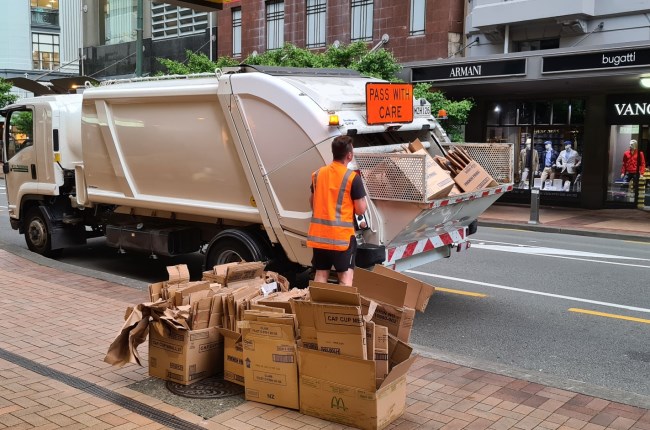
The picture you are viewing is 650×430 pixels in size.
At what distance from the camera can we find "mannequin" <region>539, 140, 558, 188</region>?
21.0 m

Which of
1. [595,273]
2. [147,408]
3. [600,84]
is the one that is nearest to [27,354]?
[147,408]

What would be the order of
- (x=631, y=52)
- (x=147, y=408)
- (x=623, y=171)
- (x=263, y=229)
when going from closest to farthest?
(x=147, y=408) < (x=263, y=229) < (x=631, y=52) < (x=623, y=171)

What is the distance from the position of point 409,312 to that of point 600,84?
15386 millimetres

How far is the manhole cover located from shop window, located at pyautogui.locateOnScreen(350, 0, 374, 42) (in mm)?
19203

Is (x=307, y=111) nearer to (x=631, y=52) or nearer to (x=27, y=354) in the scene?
(x=27, y=354)

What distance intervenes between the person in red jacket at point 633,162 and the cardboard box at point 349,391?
1715cm

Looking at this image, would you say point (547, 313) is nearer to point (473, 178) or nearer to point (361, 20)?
point (473, 178)

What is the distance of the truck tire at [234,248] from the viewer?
7797 millimetres

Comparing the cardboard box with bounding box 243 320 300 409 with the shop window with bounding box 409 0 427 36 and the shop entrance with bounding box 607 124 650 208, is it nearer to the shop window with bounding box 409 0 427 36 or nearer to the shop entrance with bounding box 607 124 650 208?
the shop entrance with bounding box 607 124 650 208

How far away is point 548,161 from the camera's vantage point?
832 inches

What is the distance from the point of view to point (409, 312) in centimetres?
466

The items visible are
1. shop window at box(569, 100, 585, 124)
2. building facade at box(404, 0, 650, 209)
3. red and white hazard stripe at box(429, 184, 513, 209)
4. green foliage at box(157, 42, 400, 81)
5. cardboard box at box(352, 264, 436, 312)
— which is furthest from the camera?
shop window at box(569, 100, 585, 124)

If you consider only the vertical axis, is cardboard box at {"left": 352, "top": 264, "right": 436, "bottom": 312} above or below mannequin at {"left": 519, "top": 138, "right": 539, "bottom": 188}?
below

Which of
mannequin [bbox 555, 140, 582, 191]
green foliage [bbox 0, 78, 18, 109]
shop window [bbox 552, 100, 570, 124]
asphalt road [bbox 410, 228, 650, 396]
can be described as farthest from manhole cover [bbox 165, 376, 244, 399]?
green foliage [bbox 0, 78, 18, 109]
